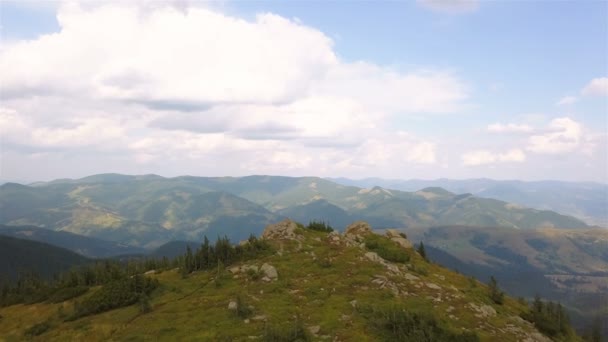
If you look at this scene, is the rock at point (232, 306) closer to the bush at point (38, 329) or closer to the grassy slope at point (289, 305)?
the grassy slope at point (289, 305)

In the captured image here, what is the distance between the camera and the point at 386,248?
217 feet

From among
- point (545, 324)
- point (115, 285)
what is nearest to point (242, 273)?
point (115, 285)

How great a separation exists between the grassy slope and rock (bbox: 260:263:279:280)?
101cm

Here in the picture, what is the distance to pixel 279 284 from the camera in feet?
168

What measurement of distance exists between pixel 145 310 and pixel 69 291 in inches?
933

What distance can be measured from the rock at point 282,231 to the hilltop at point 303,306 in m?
4.91

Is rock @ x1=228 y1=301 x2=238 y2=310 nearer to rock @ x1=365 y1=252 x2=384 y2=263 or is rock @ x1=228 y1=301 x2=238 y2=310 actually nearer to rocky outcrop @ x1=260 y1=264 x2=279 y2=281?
rocky outcrop @ x1=260 y1=264 x2=279 y2=281

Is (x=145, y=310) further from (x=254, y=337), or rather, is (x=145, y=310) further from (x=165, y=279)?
(x=254, y=337)

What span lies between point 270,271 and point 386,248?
865 inches

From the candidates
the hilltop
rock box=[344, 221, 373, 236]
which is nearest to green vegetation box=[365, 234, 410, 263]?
the hilltop

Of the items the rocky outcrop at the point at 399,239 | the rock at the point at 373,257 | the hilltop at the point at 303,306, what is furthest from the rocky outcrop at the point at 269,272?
the rocky outcrop at the point at 399,239

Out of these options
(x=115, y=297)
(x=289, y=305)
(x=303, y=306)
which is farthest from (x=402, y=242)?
(x=115, y=297)

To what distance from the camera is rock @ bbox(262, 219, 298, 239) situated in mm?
72688

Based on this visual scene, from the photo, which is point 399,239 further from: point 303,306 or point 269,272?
point 303,306
